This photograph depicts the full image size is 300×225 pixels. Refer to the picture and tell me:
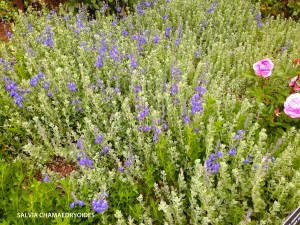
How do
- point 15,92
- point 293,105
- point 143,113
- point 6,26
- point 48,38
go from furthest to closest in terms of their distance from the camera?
point 6,26, point 48,38, point 15,92, point 143,113, point 293,105

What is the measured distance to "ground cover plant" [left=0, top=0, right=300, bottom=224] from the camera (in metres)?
2.07

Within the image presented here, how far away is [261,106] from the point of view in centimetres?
262

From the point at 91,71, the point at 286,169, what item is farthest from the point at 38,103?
the point at 286,169

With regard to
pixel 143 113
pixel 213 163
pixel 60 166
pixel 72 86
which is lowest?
pixel 60 166

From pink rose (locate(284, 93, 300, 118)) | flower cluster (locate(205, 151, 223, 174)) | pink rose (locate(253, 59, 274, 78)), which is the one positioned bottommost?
flower cluster (locate(205, 151, 223, 174))

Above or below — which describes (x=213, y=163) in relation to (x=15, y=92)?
below

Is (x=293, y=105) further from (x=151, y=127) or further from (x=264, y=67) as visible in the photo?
(x=151, y=127)

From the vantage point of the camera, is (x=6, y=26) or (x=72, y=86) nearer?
(x=72, y=86)

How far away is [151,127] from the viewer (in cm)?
259

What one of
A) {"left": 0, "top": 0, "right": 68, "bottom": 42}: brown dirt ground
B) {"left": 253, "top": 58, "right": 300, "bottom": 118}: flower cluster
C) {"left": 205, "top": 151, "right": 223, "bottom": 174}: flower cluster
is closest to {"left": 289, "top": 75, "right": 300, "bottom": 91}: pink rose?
{"left": 253, "top": 58, "right": 300, "bottom": 118}: flower cluster

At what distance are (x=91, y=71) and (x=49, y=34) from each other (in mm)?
1035

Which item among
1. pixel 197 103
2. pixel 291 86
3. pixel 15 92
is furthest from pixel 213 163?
pixel 15 92

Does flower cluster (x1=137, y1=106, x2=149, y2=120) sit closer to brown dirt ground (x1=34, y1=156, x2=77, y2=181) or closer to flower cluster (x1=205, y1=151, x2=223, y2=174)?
flower cluster (x1=205, y1=151, x2=223, y2=174)

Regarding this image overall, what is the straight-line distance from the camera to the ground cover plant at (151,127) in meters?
2.07
